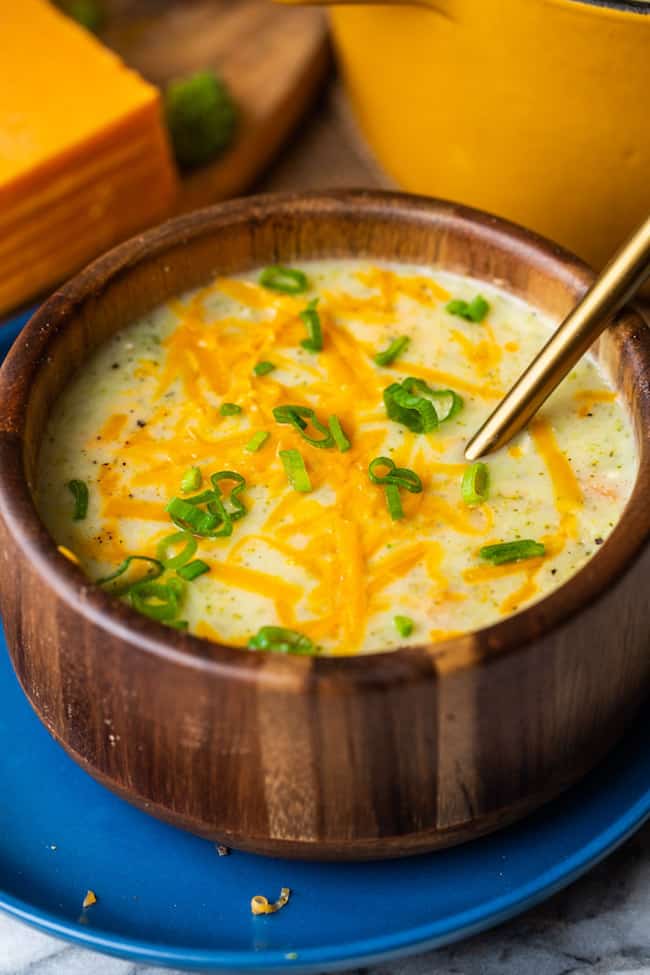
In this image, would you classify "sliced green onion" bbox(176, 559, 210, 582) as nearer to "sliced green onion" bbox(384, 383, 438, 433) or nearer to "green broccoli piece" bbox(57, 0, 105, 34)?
"sliced green onion" bbox(384, 383, 438, 433)

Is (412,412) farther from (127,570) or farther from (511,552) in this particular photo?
(127,570)

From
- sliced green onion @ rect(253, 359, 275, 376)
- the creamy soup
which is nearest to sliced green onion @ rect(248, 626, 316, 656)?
the creamy soup

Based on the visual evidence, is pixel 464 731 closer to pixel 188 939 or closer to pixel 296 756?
pixel 296 756

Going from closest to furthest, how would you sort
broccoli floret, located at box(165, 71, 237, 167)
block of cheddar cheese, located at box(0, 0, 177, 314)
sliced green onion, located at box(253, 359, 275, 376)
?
sliced green onion, located at box(253, 359, 275, 376), block of cheddar cheese, located at box(0, 0, 177, 314), broccoli floret, located at box(165, 71, 237, 167)

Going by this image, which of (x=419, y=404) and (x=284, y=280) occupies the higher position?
(x=284, y=280)

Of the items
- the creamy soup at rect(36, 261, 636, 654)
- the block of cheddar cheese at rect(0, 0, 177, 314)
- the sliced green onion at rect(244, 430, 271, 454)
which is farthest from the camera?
the block of cheddar cheese at rect(0, 0, 177, 314)

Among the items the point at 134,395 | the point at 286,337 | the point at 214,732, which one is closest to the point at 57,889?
the point at 214,732

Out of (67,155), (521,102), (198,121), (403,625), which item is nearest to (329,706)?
(403,625)
